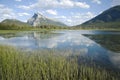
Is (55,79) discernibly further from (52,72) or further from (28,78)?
(28,78)

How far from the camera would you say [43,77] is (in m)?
11.0

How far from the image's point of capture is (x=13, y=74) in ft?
36.0

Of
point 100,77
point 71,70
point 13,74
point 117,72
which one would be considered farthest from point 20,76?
point 117,72

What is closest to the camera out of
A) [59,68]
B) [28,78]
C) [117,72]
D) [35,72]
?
[28,78]

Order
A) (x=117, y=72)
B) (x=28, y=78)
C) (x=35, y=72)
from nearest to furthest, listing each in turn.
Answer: (x=28, y=78) → (x=35, y=72) → (x=117, y=72)

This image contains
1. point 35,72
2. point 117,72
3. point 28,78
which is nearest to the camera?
point 28,78

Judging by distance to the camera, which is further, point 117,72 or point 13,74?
point 117,72

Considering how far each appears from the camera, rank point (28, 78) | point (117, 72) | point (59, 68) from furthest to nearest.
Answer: point (117, 72), point (59, 68), point (28, 78)

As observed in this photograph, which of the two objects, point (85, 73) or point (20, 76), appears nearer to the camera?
point (20, 76)

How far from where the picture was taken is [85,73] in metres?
11.9

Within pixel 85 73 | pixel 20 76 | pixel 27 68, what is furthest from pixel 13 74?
pixel 85 73

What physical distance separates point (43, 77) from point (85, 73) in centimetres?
294

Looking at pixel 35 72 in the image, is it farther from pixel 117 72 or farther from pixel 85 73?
pixel 117 72

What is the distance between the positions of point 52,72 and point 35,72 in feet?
3.65
